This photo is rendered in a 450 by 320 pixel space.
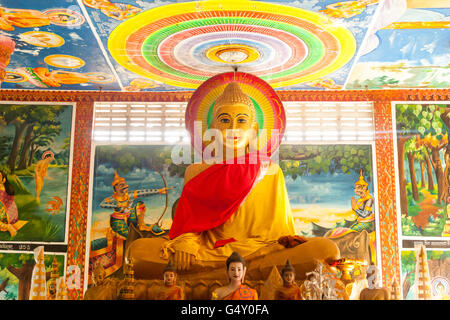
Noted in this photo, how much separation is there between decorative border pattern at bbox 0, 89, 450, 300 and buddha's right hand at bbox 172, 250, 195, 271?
288 centimetres

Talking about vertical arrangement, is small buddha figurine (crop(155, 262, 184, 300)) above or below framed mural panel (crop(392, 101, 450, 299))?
below

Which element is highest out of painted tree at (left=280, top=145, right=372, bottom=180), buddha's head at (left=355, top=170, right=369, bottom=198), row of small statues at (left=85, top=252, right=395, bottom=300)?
painted tree at (left=280, top=145, right=372, bottom=180)

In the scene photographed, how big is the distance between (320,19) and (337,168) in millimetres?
2531

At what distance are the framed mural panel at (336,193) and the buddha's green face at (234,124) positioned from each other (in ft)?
6.22

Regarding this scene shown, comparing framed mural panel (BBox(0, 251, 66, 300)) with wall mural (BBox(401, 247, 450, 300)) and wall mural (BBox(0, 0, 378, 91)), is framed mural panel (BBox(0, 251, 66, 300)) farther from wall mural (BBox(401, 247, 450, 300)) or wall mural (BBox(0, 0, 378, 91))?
wall mural (BBox(401, 247, 450, 300))

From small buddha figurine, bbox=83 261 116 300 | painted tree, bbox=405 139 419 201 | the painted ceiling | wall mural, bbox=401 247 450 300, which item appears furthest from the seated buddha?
painted tree, bbox=405 139 419 201

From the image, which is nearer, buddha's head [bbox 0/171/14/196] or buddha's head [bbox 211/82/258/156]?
buddha's head [bbox 211/82/258/156]

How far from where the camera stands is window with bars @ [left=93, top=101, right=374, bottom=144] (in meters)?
7.57

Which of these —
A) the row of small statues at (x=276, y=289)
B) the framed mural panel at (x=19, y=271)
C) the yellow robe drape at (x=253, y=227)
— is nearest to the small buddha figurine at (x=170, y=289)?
the row of small statues at (x=276, y=289)

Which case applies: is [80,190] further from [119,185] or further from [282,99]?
[282,99]

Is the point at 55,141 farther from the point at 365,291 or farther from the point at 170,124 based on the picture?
the point at 365,291

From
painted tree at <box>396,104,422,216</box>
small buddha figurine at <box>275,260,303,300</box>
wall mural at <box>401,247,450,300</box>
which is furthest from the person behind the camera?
painted tree at <box>396,104,422,216</box>

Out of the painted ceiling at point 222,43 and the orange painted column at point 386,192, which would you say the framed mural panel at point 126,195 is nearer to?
the painted ceiling at point 222,43

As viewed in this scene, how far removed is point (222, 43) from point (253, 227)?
244 centimetres
